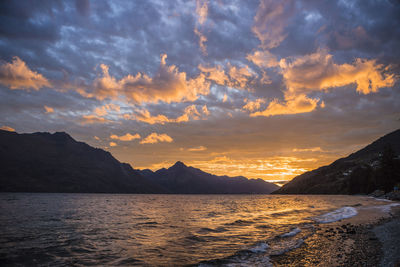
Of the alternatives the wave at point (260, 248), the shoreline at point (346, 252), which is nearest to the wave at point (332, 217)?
the shoreline at point (346, 252)

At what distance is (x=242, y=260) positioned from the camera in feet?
57.2

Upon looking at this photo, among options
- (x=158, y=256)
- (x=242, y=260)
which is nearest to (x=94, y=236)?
(x=158, y=256)

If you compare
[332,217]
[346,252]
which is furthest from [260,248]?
[332,217]

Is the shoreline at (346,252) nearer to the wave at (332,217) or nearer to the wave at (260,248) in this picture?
the wave at (260,248)

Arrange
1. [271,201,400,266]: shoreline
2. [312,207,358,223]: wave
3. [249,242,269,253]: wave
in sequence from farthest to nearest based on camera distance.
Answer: [312,207,358,223]: wave < [249,242,269,253]: wave < [271,201,400,266]: shoreline

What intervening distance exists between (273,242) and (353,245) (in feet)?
22.7

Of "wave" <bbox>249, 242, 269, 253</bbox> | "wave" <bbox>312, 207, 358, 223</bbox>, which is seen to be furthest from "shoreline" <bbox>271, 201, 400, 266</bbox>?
"wave" <bbox>312, 207, 358, 223</bbox>

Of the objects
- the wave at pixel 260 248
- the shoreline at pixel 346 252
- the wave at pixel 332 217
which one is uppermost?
the shoreline at pixel 346 252

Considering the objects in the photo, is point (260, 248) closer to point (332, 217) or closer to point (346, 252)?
point (346, 252)

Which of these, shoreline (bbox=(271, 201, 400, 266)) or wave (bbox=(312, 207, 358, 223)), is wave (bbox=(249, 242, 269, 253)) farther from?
wave (bbox=(312, 207, 358, 223))

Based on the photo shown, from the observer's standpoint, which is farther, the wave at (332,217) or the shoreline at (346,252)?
the wave at (332,217)

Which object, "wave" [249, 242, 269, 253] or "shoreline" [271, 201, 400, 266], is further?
"wave" [249, 242, 269, 253]

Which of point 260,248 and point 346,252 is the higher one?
point 346,252

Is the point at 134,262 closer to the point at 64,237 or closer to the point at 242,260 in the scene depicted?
the point at 242,260
